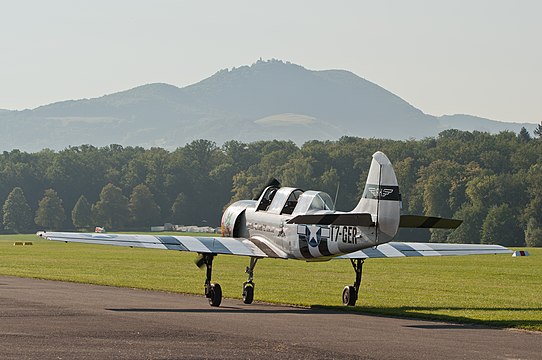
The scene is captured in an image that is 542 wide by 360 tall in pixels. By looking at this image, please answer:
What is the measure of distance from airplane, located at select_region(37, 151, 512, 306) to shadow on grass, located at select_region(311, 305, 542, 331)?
1168 millimetres

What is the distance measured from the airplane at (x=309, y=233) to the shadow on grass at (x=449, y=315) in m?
1.17

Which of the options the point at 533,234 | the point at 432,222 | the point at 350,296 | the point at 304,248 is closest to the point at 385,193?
the point at 432,222

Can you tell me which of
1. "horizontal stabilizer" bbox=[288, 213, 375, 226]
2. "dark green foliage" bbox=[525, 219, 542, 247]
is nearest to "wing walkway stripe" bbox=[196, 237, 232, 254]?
"horizontal stabilizer" bbox=[288, 213, 375, 226]

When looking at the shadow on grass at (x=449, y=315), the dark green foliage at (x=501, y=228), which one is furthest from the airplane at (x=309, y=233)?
the dark green foliage at (x=501, y=228)

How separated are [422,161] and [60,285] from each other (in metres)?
145

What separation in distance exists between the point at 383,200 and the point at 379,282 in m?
18.1

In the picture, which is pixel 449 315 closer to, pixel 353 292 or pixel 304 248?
pixel 353 292

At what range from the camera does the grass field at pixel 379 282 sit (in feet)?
101

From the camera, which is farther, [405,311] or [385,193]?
[405,311]

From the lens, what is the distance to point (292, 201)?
31859mm

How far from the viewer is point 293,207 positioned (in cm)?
3173

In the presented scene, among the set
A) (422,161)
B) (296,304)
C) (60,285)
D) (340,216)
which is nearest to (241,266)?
(60,285)

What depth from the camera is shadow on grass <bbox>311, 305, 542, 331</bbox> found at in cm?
2607

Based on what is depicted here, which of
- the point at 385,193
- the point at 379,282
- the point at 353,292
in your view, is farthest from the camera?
the point at 379,282
